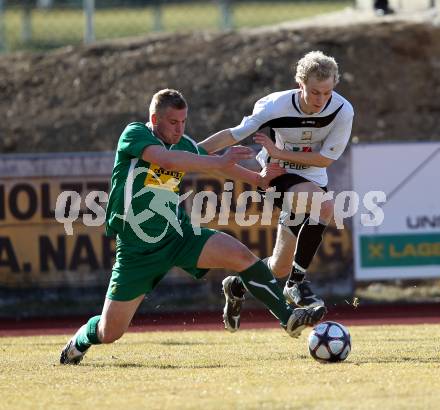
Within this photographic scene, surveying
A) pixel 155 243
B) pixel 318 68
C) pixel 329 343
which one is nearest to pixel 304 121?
pixel 318 68

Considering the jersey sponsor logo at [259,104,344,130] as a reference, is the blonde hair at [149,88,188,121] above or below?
above

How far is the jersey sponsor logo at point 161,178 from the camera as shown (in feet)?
24.5

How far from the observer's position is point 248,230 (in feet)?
45.1

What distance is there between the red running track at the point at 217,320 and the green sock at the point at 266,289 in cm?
422

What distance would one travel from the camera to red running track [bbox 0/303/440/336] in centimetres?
1195

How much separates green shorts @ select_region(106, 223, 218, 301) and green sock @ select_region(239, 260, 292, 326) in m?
0.39

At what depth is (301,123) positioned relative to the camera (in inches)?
331

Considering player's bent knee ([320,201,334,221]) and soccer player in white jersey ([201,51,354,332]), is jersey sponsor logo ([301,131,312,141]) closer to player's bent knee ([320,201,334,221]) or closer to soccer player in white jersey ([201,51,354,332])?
soccer player in white jersey ([201,51,354,332])

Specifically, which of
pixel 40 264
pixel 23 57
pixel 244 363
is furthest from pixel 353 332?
pixel 23 57

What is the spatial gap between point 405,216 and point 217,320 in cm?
285

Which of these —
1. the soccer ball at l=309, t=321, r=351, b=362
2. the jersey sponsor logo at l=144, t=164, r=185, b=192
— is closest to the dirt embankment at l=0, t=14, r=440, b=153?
the jersey sponsor logo at l=144, t=164, r=185, b=192

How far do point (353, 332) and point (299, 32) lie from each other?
349 inches

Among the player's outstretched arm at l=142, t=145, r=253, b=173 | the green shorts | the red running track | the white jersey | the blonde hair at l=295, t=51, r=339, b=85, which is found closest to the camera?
the player's outstretched arm at l=142, t=145, r=253, b=173

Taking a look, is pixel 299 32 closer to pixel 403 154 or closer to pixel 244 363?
pixel 403 154
